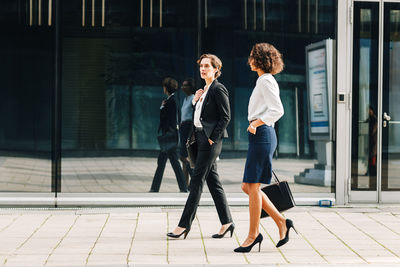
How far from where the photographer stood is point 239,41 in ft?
28.2

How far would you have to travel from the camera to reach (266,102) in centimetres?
582

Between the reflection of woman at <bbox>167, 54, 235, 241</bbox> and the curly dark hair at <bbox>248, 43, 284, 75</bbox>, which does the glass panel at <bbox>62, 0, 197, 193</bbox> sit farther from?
the curly dark hair at <bbox>248, 43, 284, 75</bbox>

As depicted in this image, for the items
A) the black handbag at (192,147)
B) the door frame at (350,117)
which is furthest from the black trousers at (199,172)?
the door frame at (350,117)

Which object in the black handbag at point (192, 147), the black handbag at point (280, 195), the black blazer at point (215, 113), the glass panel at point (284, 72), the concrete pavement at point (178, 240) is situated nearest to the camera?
the concrete pavement at point (178, 240)

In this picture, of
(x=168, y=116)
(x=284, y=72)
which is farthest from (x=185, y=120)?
(x=284, y=72)

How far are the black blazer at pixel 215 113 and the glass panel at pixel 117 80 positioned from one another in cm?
217

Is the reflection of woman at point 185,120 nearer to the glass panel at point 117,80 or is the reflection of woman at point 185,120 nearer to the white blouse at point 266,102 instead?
the glass panel at point 117,80

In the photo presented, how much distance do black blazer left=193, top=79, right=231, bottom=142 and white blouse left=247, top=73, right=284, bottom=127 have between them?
18.5 inches

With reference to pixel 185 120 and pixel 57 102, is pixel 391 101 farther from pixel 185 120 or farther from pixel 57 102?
pixel 57 102

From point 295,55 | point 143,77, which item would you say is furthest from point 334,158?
point 143,77

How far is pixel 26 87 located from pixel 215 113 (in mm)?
3085

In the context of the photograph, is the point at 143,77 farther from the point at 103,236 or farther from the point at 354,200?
the point at 354,200

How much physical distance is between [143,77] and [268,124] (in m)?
3.00

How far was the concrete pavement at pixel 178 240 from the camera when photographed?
18.1ft
